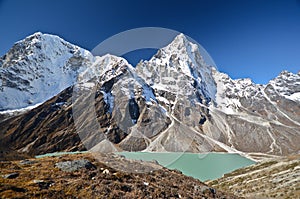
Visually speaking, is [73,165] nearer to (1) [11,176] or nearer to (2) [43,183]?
(2) [43,183]

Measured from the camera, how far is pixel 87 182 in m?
15.3

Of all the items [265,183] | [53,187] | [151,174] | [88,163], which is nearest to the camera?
[53,187]

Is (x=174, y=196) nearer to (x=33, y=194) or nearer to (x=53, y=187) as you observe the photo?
(x=53, y=187)

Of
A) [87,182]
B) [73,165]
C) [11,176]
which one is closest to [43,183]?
[11,176]

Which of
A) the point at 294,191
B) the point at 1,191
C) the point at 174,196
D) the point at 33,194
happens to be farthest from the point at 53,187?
the point at 294,191

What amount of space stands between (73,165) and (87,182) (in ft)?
10.4

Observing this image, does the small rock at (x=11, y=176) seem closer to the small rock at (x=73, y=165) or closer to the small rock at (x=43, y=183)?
the small rock at (x=43, y=183)

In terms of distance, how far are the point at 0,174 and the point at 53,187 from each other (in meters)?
4.14

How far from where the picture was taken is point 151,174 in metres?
20.5

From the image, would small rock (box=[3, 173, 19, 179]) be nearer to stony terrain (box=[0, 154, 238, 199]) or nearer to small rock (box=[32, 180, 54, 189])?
stony terrain (box=[0, 154, 238, 199])

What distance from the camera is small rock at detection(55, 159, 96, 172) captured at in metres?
17.3

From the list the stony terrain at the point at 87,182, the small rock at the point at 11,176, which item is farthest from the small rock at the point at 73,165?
the small rock at the point at 11,176

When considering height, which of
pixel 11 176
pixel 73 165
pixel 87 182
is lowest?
pixel 11 176

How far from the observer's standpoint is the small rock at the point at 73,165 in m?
17.3
